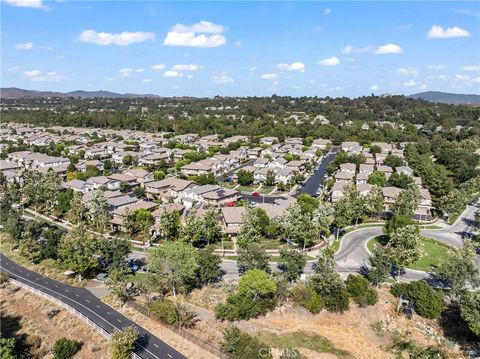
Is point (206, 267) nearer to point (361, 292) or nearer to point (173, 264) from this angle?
point (173, 264)

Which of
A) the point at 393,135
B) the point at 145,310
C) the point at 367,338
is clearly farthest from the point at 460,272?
the point at 393,135

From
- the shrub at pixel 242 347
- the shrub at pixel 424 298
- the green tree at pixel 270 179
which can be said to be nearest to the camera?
the shrub at pixel 242 347

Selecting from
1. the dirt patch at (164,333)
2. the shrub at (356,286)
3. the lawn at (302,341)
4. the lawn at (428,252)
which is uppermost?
the shrub at (356,286)

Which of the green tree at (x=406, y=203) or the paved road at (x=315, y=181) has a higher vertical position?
the green tree at (x=406, y=203)

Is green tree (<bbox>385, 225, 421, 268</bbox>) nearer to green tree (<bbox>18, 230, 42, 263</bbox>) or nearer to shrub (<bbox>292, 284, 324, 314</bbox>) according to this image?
shrub (<bbox>292, 284, 324, 314</bbox>)

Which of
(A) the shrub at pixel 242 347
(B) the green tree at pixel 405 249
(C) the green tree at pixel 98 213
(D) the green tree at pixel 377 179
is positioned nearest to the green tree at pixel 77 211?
(C) the green tree at pixel 98 213

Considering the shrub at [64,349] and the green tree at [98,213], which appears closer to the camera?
the shrub at [64,349]

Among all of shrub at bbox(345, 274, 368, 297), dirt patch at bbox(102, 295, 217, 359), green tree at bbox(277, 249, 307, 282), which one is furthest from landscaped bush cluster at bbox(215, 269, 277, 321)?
shrub at bbox(345, 274, 368, 297)

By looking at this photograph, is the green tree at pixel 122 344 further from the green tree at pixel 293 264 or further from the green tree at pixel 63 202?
the green tree at pixel 63 202
